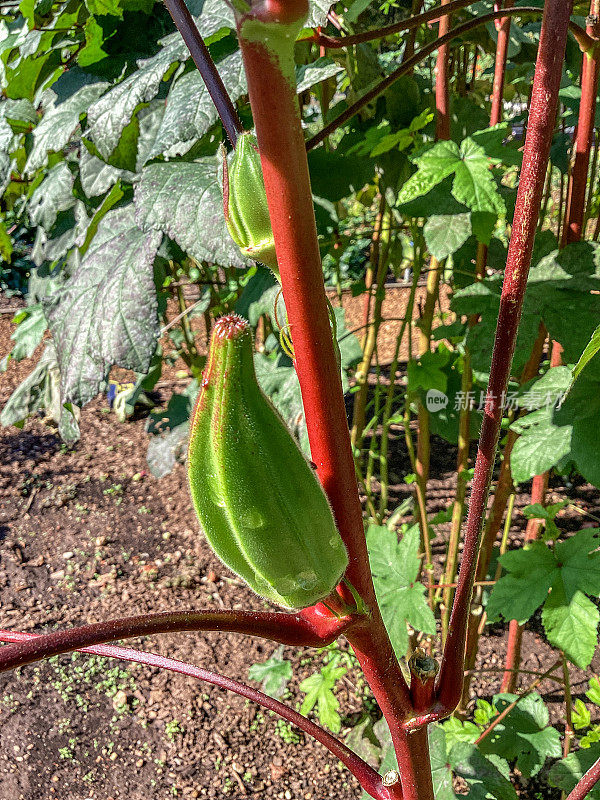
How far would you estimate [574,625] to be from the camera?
3.45 ft

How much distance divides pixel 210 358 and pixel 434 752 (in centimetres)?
93

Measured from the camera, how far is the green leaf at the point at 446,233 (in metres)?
1.05

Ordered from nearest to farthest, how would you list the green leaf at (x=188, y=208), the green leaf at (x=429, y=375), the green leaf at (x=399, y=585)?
the green leaf at (x=188, y=208) < the green leaf at (x=399, y=585) < the green leaf at (x=429, y=375)

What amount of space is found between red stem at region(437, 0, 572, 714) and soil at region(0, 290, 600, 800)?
0.89 metres

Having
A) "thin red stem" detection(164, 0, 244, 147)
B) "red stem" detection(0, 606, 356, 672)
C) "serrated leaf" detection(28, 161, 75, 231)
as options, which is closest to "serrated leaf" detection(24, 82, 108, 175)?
"serrated leaf" detection(28, 161, 75, 231)

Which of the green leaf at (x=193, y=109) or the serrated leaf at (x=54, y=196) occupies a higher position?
the green leaf at (x=193, y=109)

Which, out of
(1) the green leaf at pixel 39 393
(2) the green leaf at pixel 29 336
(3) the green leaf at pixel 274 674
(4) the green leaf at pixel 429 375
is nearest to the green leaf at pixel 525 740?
(3) the green leaf at pixel 274 674

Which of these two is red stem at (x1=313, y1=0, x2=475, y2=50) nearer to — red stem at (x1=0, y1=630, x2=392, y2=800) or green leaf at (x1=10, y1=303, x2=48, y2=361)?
red stem at (x1=0, y1=630, x2=392, y2=800)

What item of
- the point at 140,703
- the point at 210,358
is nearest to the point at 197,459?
the point at 210,358

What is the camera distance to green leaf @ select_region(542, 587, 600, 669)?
1021 millimetres

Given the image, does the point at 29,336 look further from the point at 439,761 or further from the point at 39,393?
the point at 439,761

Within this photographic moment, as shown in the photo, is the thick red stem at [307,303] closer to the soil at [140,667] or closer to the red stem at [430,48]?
the red stem at [430,48]

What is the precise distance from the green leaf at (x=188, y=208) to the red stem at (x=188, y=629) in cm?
61

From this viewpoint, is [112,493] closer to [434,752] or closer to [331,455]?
[434,752]
